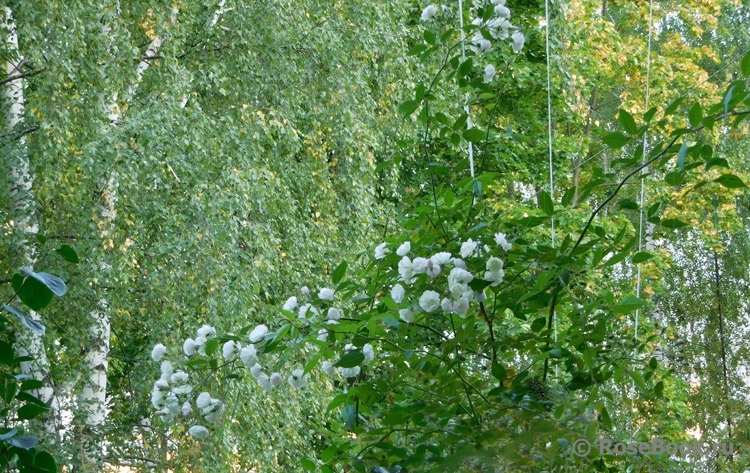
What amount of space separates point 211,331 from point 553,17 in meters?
3.61

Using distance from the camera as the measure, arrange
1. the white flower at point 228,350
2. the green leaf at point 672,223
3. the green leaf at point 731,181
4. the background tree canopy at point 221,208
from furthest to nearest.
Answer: the background tree canopy at point 221,208
the white flower at point 228,350
the green leaf at point 672,223
the green leaf at point 731,181

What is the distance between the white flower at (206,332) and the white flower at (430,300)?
0.28 metres

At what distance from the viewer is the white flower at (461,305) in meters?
0.99

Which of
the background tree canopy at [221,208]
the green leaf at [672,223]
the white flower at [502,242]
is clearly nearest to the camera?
the green leaf at [672,223]

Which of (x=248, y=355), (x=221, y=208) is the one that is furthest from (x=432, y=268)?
(x=221, y=208)

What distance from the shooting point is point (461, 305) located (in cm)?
99

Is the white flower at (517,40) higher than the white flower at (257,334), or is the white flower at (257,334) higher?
the white flower at (517,40)

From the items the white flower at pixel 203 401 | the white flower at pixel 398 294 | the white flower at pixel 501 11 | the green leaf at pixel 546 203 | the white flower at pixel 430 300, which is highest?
the white flower at pixel 501 11

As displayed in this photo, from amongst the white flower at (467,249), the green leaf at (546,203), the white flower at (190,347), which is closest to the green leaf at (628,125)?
the green leaf at (546,203)

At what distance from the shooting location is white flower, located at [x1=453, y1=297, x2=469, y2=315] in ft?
3.24

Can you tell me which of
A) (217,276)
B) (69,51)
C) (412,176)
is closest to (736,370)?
(217,276)

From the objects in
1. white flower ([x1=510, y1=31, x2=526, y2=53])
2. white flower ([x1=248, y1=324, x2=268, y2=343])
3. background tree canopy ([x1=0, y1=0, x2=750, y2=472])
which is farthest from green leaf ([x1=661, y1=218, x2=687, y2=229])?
background tree canopy ([x1=0, y1=0, x2=750, y2=472])

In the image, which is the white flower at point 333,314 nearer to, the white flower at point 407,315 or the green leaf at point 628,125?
the white flower at point 407,315

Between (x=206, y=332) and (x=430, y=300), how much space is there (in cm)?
31
